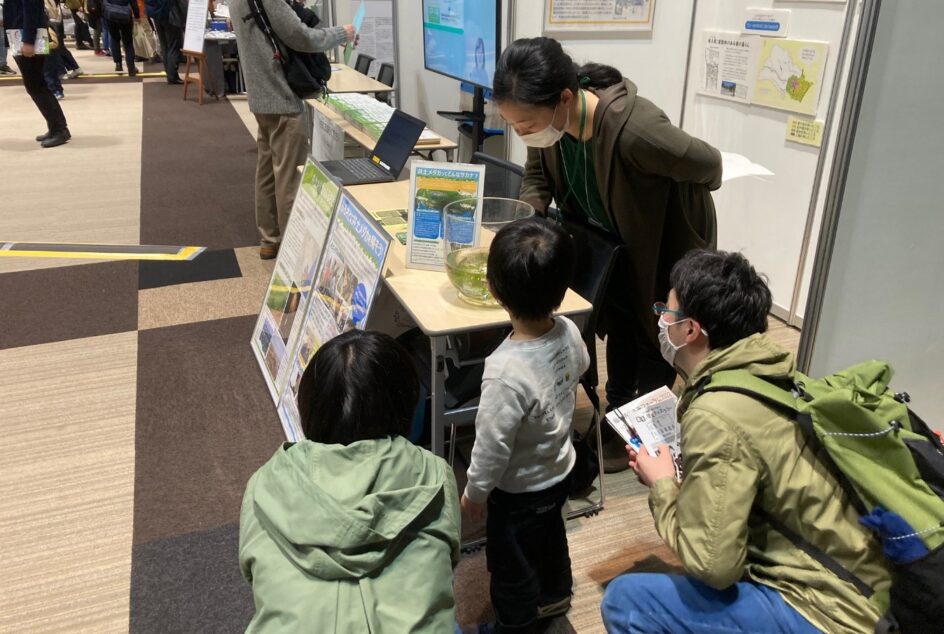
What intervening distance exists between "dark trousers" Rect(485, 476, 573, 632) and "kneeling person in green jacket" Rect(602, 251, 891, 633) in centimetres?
28

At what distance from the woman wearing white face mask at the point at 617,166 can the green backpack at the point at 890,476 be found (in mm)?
829

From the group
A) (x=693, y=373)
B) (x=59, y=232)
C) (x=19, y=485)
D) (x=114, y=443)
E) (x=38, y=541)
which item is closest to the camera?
(x=693, y=373)

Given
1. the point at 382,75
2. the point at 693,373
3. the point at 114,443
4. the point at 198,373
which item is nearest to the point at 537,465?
the point at 693,373

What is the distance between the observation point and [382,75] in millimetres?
5355

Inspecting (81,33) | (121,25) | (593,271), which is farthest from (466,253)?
(81,33)

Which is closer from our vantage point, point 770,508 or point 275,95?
point 770,508

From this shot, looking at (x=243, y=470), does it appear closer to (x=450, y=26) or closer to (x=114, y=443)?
(x=114, y=443)

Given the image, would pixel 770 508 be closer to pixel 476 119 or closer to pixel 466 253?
pixel 466 253

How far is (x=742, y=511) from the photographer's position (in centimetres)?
111

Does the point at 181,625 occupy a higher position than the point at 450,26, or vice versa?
the point at 450,26

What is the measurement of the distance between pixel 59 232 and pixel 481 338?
3.47m

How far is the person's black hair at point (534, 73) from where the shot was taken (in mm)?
1665

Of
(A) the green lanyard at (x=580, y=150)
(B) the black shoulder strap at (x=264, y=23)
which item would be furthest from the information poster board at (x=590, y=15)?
(A) the green lanyard at (x=580, y=150)

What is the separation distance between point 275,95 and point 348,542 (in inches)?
114
